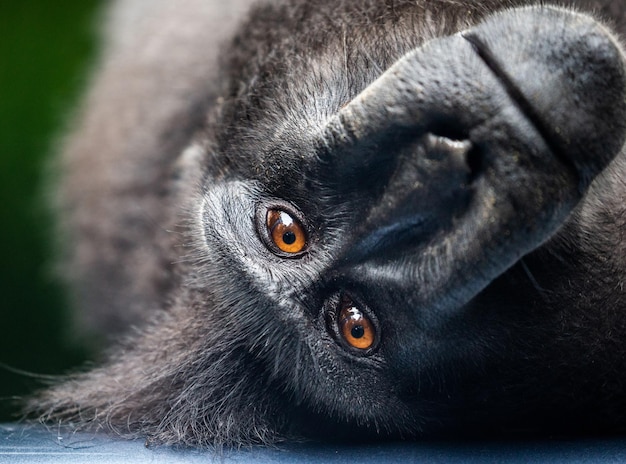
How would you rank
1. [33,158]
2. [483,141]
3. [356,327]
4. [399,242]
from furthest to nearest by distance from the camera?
[33,158], [356,327], [399,242], [483,141]

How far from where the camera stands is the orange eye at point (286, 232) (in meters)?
2.08

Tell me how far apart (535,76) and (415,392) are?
81 centimetres

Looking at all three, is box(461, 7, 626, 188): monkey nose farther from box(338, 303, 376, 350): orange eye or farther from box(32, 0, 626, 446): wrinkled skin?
box(338, 303, 376, 350): orange eye

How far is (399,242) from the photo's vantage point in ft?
6.19

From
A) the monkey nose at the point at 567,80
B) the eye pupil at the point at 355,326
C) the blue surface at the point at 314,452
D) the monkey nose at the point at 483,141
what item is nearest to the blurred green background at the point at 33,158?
the blue surface at the point at 314,452

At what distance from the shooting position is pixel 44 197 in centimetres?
470

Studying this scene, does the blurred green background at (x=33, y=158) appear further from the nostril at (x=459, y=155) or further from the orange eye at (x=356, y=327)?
the nostril at (x=459, y=155)

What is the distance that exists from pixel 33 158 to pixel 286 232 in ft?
12.2

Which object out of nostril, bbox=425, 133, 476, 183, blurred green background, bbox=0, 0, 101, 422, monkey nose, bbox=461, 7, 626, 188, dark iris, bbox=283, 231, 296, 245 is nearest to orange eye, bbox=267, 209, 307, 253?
dark iris, bbox=283, 231, 296, 245

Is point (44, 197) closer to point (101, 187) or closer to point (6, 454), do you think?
point (101, 187)

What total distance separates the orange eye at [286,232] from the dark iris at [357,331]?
0.76 ft

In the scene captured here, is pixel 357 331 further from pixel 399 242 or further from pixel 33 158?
pixel 33 158

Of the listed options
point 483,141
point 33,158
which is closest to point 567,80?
point 483,141

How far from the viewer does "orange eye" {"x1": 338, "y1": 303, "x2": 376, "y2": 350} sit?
2.01 meters
